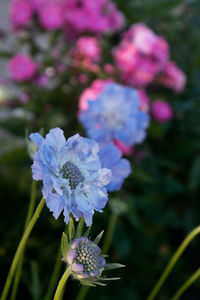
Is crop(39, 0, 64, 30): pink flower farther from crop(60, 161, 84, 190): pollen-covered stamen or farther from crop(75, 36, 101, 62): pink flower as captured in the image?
crop(60, 161, 84, 190): pollen-covered stamen

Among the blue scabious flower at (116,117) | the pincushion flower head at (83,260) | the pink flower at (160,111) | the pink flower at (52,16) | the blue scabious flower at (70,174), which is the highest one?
the pink flower at (52,16)

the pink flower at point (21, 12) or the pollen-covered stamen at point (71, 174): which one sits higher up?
the pink flower at point (21, 12)

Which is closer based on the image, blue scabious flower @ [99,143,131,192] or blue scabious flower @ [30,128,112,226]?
blue scabious flower @ [30,128,112,226]

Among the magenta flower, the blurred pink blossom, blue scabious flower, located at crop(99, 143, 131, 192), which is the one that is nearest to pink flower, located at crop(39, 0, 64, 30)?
the blurred pink blossom

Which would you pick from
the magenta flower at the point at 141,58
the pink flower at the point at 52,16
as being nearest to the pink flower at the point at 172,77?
the magenta flower at the point at 141,58

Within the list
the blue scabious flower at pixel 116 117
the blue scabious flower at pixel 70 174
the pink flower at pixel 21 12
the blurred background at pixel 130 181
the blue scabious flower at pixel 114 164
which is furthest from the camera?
the pink flower at pixel 21 12

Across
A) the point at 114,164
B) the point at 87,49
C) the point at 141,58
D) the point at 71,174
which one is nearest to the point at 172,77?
the point at 141,58

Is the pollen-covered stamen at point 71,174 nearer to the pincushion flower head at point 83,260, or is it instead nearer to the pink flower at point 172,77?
the pincushion flower head at point 83,260
